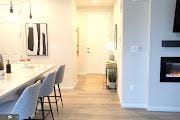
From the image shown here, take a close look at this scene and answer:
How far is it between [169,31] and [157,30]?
221 mm

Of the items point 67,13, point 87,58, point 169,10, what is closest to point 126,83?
point 169,10

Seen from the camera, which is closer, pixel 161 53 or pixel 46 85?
pixel 46 85

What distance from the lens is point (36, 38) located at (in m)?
6.04

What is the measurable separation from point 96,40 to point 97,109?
4631 mm

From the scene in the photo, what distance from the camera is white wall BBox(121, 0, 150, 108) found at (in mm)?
4445

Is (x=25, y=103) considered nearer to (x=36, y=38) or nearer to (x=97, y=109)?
(x=97, y=109)

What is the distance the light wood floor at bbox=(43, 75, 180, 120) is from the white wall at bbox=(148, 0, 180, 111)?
22 centimetres

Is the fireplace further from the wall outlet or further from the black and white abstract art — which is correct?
the black and white abstract art

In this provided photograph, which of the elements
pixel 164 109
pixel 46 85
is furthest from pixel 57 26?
pixel 164 109

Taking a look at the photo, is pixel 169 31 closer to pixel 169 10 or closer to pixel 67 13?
pixel 169 10

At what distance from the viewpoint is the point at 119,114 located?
427 centimetres

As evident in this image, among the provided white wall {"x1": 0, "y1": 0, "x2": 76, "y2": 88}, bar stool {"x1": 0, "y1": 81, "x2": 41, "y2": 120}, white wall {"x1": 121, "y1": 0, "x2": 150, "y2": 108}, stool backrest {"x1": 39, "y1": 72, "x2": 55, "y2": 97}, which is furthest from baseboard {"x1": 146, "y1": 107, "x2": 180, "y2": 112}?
bar stool {"x1": 0, "y1": 81, "x2": 41, "y2": 120}

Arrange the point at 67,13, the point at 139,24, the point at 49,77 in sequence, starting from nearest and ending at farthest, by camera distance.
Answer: the point at 49,77
the point at 139,24
the point at 67,13

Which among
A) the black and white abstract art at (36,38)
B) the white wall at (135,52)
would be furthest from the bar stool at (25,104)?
the black and white abstract art at (36,38)
